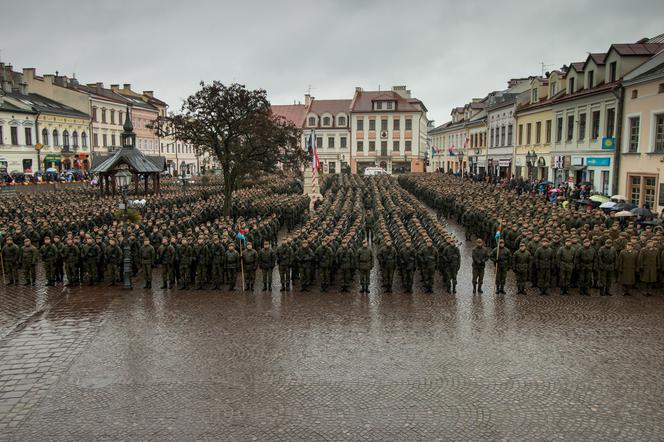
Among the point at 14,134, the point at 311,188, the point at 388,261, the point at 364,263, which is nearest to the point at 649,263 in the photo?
the point at 388,261

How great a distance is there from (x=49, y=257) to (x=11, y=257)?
1.29 meters

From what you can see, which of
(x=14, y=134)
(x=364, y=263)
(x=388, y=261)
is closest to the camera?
(x=364, y=263)

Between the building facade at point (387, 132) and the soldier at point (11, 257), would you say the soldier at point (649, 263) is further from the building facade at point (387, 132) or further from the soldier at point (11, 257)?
the building facade at point (387, 132)

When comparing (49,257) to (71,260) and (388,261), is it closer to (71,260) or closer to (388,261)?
(71,260)

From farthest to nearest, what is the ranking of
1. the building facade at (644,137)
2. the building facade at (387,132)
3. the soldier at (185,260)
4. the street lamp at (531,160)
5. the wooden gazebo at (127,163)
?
the building facade at (387,132) < the street lamp at (531,160) < the wooden gazebo at (127,163) < the building facade at (644,137) < the soldier at (185,260)

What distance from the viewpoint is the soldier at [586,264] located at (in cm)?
1518

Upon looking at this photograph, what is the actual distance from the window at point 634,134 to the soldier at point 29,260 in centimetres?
2835

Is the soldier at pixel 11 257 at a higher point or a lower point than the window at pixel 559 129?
lower

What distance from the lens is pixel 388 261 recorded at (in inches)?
619

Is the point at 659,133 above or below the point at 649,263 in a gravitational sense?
above

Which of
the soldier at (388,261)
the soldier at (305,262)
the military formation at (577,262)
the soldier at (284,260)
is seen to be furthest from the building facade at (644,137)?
the soldier at (284,260)

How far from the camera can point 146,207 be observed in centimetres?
3064

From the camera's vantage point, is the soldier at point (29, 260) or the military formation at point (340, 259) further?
the soldier at point (29, 260)

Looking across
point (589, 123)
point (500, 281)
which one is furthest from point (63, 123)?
point (500, 281)
